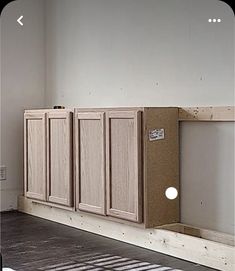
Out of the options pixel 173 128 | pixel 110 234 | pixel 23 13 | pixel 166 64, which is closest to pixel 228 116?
pixel 173 128

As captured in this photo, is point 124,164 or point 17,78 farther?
point 17,78

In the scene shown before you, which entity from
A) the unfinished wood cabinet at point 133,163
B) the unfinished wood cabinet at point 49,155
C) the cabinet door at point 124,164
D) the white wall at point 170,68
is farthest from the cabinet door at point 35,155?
the cabinet door at point 124,164

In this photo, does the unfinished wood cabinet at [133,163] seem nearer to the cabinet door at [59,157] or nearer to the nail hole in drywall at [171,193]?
the nail hole in drywall at [171,193]

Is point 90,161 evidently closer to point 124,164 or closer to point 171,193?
point 124,164

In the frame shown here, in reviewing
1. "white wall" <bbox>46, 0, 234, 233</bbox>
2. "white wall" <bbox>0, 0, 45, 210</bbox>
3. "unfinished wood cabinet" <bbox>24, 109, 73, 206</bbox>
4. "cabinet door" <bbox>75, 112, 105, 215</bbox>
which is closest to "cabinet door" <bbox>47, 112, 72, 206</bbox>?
"unfinished wood cabinet" <bbox>24, 109, 73, 206</bbox>

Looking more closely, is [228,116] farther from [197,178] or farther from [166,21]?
[166,21]

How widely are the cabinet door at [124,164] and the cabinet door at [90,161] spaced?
0.09 metres

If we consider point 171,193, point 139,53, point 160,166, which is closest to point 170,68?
point 139,53

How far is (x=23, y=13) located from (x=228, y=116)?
2772mm

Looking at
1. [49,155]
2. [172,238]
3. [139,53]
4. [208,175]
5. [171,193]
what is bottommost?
[172,238]

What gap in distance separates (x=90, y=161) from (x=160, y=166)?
0.65 m

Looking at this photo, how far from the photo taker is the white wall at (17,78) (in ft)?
16.9

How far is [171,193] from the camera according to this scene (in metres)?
3.78

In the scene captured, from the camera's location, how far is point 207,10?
143 inches
